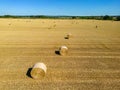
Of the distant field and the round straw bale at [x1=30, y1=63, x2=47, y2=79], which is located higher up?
the round straw bale at [x1=30, y1=63, x2=47, y2=79]

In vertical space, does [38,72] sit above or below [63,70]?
above

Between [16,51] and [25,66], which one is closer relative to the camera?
[25,66]

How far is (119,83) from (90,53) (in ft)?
21.2

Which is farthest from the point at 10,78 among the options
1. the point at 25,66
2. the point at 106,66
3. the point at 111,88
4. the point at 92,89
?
the point at 106,66

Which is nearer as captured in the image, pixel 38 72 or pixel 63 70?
pixel 38 72

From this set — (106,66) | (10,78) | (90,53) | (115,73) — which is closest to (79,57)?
(90,53)

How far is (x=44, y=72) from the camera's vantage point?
32.3 ft

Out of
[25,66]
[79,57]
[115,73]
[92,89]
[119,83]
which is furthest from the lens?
[79,57]

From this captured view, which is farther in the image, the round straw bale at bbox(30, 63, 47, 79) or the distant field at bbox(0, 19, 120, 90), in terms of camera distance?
the round straw bale at bbox(30, 63, 47, 79)

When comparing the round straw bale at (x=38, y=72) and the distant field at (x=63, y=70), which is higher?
the round straw bale at (x=38, y=72)

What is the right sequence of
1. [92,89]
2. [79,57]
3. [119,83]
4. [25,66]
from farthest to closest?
[79,57] < [25,66] < [119,83] < [92,89]

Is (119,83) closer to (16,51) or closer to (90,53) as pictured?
(90,53)

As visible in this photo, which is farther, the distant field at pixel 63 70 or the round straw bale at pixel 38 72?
the round straw bale at pixel 38 72

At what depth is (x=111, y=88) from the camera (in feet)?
A: 28.8
